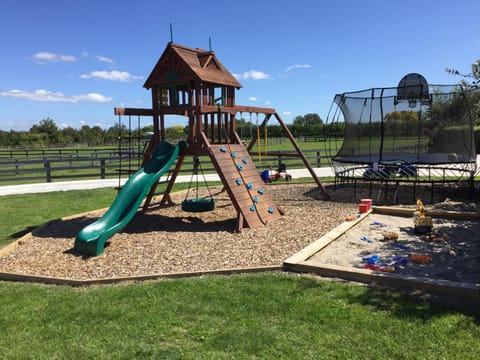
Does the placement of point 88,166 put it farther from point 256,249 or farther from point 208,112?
point 256,249

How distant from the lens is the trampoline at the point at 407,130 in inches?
428

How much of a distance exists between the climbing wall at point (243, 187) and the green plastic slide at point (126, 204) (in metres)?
0.91

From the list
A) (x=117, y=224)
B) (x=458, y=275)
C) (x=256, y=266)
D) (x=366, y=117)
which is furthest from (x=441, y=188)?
(x=117, y=224)

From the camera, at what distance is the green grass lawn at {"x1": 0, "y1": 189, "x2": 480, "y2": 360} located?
128 inches

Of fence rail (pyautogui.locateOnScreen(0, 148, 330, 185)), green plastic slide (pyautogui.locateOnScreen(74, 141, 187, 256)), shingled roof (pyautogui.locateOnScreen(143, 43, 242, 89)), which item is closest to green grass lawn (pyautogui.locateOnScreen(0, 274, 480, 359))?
green plastic slide (pyautogui.locateOnScreen(74, 141, 187, 256))

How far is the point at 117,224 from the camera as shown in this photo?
6625 millimetres

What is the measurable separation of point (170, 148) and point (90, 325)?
4.79 metres

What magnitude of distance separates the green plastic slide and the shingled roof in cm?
135

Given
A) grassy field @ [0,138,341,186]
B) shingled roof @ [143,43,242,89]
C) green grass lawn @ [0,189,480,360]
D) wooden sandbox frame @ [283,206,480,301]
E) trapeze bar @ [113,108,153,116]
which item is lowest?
green grass lawn @ [0,189,480,360]

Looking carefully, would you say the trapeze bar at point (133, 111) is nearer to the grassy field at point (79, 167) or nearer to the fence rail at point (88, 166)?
the grassy field at point (79, 167)

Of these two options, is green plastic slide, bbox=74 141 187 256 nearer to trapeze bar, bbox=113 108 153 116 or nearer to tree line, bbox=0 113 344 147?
trapeze bar, bbox=113 108 153 116

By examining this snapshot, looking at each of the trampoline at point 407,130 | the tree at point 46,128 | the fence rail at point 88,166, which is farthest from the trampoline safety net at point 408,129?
the tree at point 46,128

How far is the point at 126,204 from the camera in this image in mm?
6934

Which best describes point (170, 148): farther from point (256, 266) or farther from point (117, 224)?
point (256, 266)
